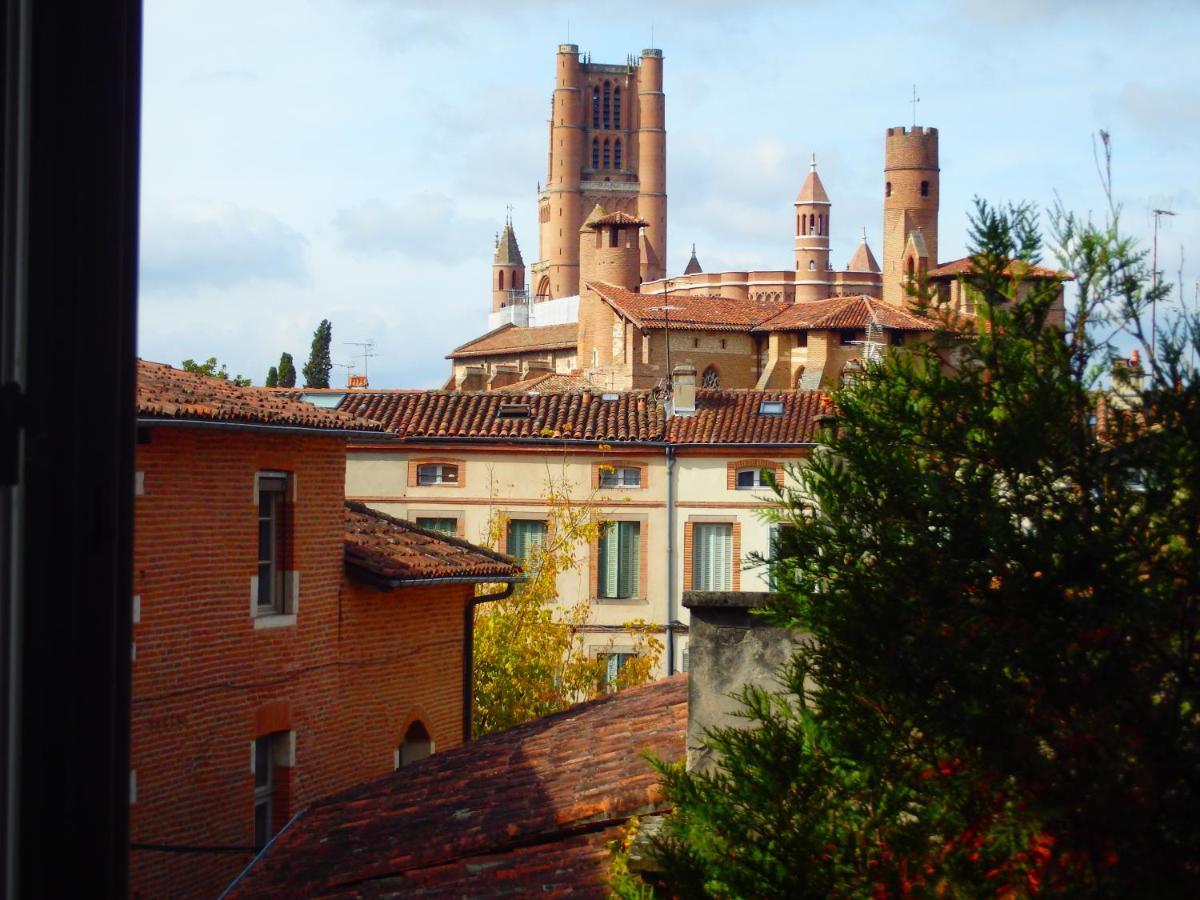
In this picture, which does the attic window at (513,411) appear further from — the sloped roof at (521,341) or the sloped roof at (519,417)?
the sloped roof at (521,341)

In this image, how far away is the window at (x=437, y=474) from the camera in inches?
1192

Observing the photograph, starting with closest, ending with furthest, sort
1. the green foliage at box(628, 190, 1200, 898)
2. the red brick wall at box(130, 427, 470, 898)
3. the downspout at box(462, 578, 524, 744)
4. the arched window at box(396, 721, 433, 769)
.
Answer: the green foliage at box(628, 190, 1200, 898) < the red brick wall at box(130, 427, 470, 898) < the arched window at box(396, 721, 433, 769) < the downspout at box(462, 578, 524, 744)

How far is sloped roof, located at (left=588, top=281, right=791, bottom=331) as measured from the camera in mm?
60156

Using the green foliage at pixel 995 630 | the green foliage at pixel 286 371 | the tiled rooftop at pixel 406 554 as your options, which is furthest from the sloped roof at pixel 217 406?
the green foliage at pixel 286 371

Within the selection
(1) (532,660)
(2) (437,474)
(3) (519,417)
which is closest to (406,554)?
(1) (532,660)

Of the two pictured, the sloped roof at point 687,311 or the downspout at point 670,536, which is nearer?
the downspout at point 670,536

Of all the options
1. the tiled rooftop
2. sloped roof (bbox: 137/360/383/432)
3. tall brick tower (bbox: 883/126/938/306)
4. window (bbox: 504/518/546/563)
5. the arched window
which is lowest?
the arched window

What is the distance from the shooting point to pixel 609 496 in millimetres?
29953

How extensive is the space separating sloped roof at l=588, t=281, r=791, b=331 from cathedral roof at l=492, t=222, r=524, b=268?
240ft

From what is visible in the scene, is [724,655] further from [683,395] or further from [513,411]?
[683,395]

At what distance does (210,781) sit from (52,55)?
462 inches

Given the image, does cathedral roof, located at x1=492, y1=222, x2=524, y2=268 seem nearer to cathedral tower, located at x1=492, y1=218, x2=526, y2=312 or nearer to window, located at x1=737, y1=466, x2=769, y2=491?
cathedral tower, located at x1=492, y1=218, x2=526, y2=312

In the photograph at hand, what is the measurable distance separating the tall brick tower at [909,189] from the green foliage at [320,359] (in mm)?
30616

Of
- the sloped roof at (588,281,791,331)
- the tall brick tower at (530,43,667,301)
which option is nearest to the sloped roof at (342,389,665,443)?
the sloped roof at (588,281,791,331)
